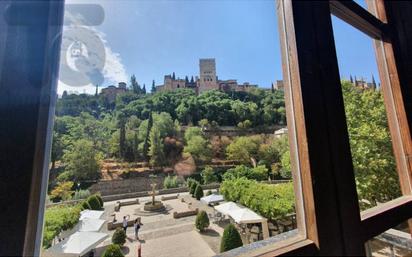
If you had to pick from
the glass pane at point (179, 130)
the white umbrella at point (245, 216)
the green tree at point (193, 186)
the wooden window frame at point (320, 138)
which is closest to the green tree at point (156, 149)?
the glass pane at point (179, 130)

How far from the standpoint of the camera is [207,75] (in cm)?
139

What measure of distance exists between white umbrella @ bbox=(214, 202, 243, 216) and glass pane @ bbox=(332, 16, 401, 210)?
67cm

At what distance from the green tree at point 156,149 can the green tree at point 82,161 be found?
36 centimetres

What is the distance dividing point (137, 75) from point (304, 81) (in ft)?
2.43

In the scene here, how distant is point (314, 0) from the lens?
0.81m

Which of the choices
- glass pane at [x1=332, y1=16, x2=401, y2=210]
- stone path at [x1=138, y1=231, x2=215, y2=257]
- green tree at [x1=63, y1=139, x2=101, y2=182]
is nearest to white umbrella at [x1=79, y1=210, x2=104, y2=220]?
green tree at [x1=63, y1=139, x2=101, y2=182]

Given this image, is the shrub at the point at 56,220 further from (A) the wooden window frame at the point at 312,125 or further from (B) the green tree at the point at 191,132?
(B) the green tree at the point at 191,132

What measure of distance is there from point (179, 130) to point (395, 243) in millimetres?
1265

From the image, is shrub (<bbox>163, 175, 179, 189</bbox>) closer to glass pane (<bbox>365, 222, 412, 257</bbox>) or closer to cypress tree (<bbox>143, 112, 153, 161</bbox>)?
cypress tree (<bbox>143, 112, 153, 161</bbox>)

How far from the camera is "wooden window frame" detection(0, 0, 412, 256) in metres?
0.39

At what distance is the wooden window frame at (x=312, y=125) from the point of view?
0.39m

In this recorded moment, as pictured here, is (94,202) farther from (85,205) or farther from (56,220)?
(56,220)

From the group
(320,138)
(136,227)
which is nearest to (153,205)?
(136,227)

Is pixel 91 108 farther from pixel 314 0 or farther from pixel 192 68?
pixel 314 0
